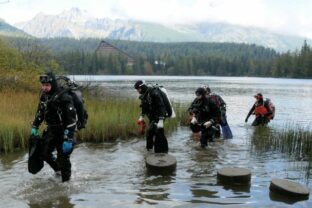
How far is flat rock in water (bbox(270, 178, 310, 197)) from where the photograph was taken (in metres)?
7.45

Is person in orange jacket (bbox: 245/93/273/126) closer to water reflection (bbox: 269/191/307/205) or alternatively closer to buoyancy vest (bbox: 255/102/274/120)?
buoyancy vest (bbox: 255/102/274/120)

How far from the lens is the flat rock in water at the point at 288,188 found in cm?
745

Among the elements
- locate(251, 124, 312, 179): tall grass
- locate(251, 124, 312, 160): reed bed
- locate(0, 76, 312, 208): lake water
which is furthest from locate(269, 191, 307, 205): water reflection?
locate(251, 124, 312, 160): reed bed

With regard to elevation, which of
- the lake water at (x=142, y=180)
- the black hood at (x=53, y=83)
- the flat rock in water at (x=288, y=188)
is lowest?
the lake water at (x=142, y=180)

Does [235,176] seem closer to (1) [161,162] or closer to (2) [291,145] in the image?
(1) [161,162]

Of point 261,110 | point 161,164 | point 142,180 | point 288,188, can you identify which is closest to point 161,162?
point 161,164

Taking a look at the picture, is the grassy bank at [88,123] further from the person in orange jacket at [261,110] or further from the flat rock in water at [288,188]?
the flat rock in water at [288,188]

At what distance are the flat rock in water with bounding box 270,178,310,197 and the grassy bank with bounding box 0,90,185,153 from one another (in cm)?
660

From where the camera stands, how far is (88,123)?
13.4 m

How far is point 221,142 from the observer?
13.9 metres

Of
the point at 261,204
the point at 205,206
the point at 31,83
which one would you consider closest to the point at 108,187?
the point at 205,206

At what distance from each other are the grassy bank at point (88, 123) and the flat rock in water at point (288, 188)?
6596 mm

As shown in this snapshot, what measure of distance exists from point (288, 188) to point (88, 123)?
7450mm

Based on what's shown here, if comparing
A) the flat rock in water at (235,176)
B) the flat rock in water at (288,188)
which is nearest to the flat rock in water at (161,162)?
the flat rock in water at (235,176)
